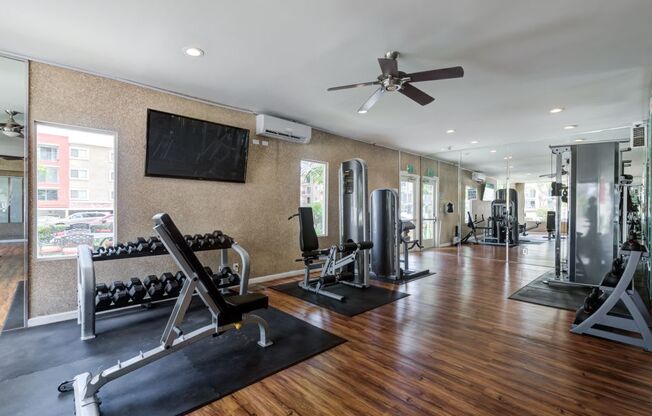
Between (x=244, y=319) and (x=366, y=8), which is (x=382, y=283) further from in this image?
(x=366, y=8)

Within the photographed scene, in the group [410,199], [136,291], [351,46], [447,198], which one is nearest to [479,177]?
[447,198]

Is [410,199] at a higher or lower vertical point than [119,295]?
higher

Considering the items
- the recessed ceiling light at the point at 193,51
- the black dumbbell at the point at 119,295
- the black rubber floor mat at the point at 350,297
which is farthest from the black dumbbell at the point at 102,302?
the recessed ceiling light at the point at 193,51

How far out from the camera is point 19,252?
2.94 metres

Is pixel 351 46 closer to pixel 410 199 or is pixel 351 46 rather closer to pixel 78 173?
pixel 78 173

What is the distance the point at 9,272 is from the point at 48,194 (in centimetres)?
83

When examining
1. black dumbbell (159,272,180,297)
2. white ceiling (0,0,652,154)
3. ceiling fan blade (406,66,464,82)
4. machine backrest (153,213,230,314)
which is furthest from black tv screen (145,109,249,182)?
ceiling fan blade (406,66,464,82)

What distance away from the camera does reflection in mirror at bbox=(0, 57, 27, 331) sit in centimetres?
290

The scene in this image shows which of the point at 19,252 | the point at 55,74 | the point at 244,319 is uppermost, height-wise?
the point at 55,74

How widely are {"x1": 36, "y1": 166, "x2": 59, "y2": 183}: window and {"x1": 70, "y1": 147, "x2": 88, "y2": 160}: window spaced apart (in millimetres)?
220

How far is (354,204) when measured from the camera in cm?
483

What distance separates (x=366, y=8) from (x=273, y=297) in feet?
11.0

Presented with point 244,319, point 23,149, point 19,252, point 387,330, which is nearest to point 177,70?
point 23,149

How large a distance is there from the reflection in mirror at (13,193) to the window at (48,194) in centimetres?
12
